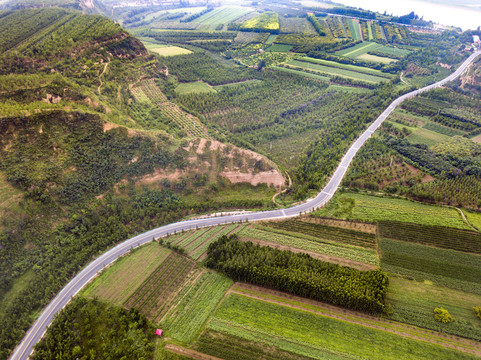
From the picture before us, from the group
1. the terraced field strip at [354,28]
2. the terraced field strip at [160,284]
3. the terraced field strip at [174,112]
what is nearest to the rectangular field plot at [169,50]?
the terraced field strip at [174,112]

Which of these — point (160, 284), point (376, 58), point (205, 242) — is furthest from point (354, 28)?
point (160, 284)

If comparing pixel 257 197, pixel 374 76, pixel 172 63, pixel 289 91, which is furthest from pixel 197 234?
pixel 374 76

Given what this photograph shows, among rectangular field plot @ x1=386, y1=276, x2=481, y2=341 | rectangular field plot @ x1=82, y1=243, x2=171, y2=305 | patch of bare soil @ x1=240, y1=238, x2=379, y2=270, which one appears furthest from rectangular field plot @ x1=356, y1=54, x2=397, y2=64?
rectangular field plot @ x1=82, y1=243, x2=171, y2=305

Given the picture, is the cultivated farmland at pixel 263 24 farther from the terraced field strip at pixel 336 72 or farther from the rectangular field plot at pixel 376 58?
the rectangular field plot at pixel 376 58

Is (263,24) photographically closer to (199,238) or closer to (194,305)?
(199,238)

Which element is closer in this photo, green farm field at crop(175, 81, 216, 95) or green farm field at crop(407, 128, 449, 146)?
green farm field at crop(407, 128, 449, 146)

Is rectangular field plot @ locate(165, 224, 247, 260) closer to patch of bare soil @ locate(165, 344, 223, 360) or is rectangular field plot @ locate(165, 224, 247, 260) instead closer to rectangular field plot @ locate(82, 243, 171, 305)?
rectangular field plot @ locate(82, 243, 171, 305)

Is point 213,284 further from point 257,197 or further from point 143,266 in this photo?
point 257,197
